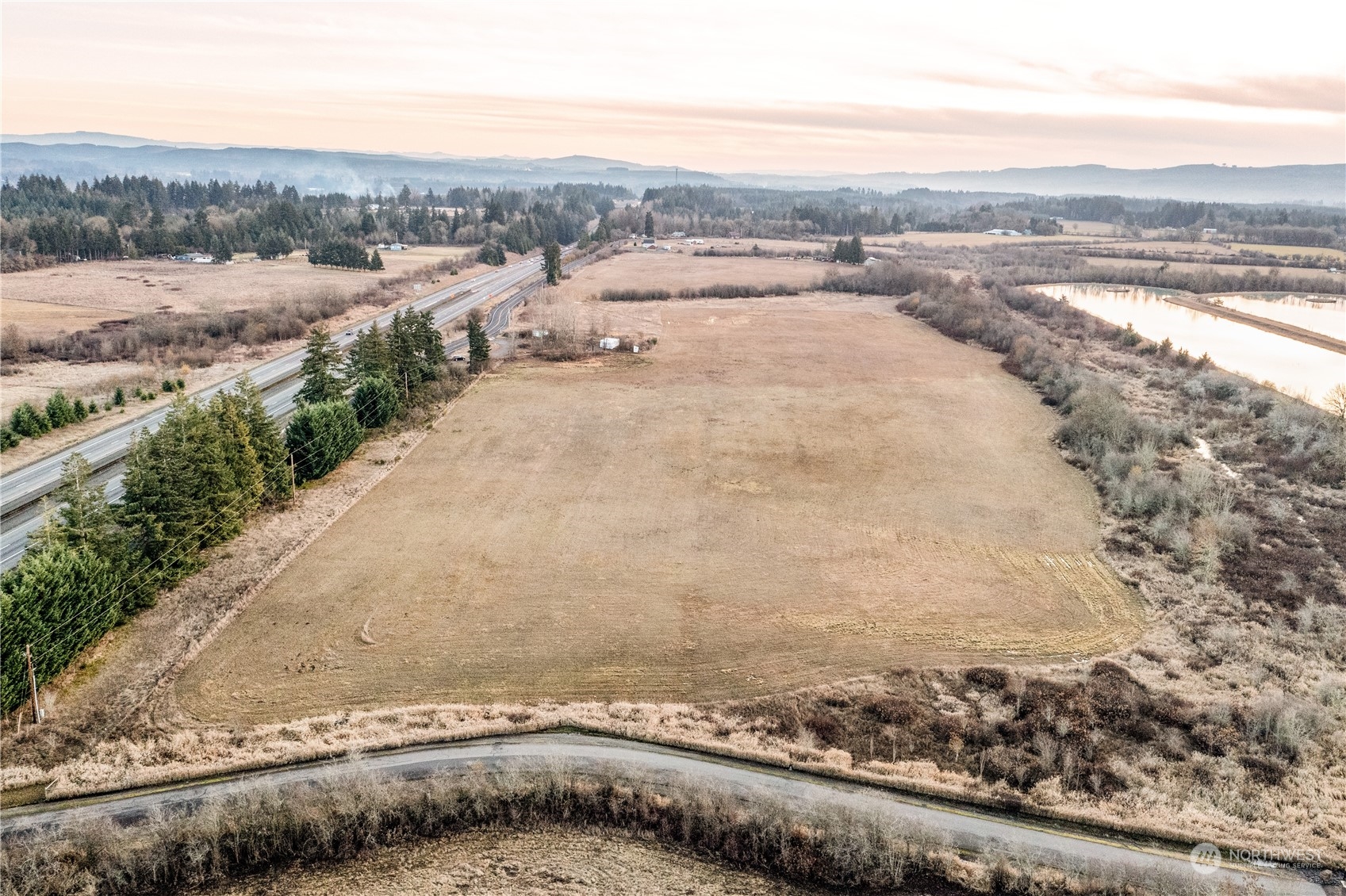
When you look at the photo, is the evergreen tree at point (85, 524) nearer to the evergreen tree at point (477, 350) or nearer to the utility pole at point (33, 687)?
the utility pole at point (33, 687)

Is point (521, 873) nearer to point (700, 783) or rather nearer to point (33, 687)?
point (700, 783)

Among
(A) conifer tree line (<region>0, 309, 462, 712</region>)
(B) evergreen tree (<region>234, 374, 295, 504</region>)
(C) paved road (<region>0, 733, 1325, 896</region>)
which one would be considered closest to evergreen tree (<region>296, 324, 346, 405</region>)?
(A) conifer tree line (<region>0, 309, 462, 712</region>)

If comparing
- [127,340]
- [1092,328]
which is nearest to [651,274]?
[1092,328]

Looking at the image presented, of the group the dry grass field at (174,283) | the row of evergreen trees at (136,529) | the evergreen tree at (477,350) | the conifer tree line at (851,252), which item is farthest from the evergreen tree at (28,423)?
the conifer tree line at (851,252)

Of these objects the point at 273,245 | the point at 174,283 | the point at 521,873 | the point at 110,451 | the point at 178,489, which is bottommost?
the point at 521,873

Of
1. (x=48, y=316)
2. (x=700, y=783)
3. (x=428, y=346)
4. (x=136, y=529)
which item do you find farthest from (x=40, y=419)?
(x=48, y=316)

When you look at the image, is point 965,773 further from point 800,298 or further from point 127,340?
point 800,298
